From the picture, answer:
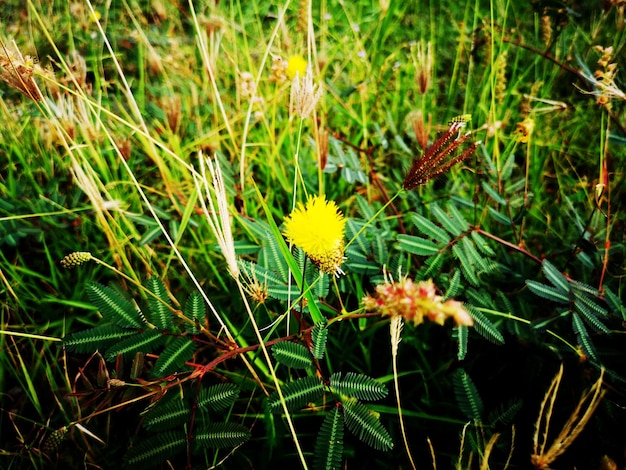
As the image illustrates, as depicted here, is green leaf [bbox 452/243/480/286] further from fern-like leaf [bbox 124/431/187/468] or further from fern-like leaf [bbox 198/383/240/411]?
fern-like leaf [bbox 124/431/187/468]

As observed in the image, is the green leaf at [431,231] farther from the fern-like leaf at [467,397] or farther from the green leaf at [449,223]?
the fern-like leaf at [467,397]

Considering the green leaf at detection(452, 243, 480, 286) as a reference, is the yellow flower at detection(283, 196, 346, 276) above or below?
above

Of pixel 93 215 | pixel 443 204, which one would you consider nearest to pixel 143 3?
pixel 93 215

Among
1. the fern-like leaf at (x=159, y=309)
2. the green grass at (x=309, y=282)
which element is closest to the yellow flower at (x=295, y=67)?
the green grass at (x=309, y=282)

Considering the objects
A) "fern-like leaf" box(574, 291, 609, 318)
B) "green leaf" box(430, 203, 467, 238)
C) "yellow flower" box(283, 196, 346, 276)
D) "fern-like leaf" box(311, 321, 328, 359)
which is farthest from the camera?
"green leaf" box(430, 203, 467, 238)

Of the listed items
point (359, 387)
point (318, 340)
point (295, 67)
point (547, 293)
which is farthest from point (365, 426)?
point (295, 67)

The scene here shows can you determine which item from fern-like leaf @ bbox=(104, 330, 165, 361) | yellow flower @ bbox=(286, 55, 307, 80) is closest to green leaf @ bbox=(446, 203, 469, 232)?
yellow flower @ bbox=(286, 55, 307, 80)

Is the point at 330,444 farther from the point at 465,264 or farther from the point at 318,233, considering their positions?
the point at 465,264
